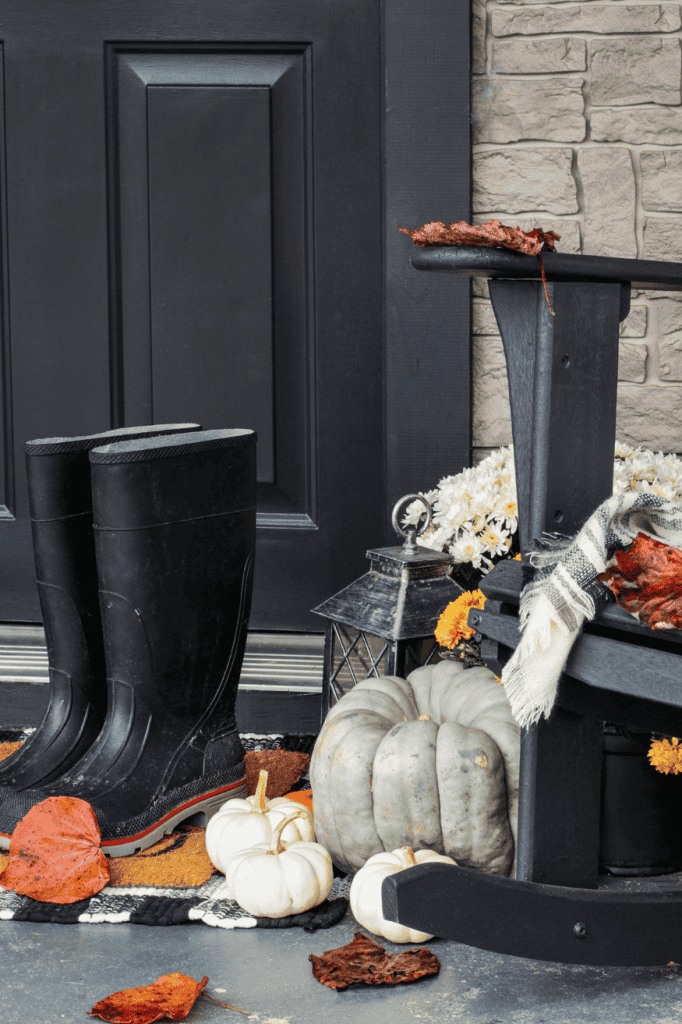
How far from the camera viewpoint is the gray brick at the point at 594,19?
188 centimetres

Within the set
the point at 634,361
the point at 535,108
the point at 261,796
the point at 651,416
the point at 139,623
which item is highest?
the point at 535,108

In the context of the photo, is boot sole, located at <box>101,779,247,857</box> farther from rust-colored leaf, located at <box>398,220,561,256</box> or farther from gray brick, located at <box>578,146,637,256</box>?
gray brick, located at <box>578,146,637,256</box>

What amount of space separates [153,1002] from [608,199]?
5.12ft

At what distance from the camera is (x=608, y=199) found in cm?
190

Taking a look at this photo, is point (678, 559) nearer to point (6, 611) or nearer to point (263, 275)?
point (263, 275)

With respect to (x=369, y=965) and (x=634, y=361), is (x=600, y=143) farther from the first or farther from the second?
(x=369, y=965)

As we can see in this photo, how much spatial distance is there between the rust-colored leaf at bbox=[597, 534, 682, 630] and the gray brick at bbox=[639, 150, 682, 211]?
1091 mm

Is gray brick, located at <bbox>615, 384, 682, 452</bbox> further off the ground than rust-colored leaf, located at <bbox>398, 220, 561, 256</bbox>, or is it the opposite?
rust-colored leaf, located at <bbox>398, 220, 561, 256</bbox>

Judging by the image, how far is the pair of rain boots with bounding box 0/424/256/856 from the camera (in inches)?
58.4

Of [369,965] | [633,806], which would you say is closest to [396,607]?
[633,806]

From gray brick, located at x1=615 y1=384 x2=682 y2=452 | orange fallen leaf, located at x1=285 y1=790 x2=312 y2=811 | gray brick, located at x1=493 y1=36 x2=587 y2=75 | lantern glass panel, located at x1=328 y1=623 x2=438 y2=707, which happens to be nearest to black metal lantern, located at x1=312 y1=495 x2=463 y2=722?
lantern glass panel, located at x1=328 y1=623 x2=438 y2=707

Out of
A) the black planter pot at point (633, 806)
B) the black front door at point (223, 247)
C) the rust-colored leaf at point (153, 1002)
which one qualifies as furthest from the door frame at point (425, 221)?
the rust-colored leaf at point (153, 1002)

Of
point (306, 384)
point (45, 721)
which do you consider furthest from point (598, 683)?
point (306, 384)

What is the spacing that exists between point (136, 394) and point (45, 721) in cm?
76
